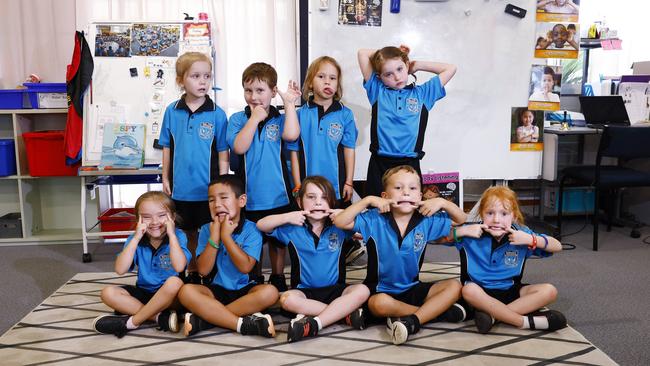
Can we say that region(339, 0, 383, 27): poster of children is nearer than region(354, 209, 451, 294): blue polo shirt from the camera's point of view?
No

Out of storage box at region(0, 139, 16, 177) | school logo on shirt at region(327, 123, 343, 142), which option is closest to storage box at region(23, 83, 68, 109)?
storage box at region(0, 139, 16, 177)

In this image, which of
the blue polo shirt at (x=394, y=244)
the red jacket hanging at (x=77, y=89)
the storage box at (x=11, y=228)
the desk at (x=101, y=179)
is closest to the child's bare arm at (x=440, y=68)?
the blue polo shirt at (x=394, y=244)

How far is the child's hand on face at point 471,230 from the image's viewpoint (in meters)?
2.21

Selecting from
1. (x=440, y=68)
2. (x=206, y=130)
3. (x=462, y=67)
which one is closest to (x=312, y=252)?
(x=206, y=130)

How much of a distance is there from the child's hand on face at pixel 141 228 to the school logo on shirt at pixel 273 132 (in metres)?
0.66

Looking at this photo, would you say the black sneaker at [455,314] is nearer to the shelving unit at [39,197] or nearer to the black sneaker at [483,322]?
the black sneaker at [483,322]

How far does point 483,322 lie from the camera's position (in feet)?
6.84

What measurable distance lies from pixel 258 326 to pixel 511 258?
106 centimetres

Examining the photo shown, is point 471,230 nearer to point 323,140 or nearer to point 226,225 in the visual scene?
point 323,140

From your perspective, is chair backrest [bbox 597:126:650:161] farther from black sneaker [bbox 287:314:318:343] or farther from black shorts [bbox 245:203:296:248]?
black sneaker [bbox 287:314:318:343]

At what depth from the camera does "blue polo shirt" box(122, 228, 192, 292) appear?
87.4 inches

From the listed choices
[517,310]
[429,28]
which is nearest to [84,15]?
[429,28]

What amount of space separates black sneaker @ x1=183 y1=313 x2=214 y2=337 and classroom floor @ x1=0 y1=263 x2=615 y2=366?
0.03 m

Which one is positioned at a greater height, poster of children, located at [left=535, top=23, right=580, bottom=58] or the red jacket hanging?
poster of children, located at [left=535, top=23, right=580, bottom=58]
